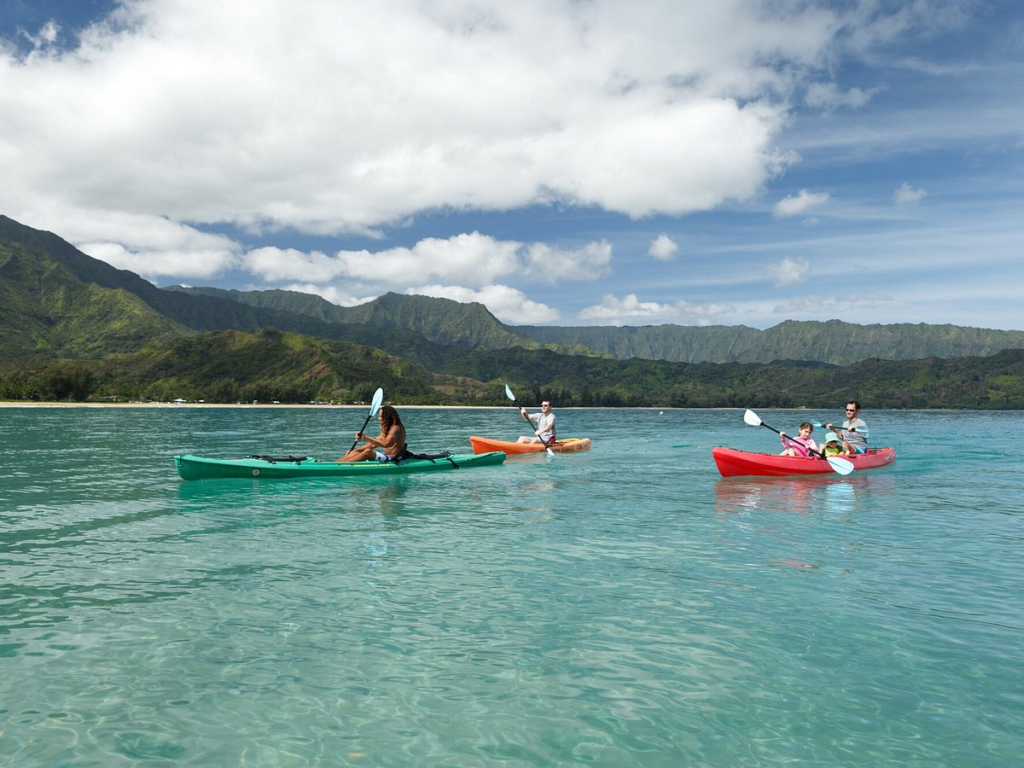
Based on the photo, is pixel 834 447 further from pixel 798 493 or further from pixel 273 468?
pixel 273 468

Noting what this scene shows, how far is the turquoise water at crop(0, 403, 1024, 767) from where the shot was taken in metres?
6.40

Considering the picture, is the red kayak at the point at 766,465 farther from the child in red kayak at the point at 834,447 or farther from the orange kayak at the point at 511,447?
the orange kayak at the point at 511,447

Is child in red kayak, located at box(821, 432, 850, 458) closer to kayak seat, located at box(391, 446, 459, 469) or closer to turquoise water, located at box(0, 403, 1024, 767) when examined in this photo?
turquoise water, located at box(0, 403, 1024, 767)

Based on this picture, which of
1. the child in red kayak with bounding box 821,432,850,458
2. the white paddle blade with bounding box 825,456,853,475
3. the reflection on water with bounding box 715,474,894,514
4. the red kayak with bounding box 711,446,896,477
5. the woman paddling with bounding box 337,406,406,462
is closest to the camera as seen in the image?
the reflection on water with bounding box 715,474,894,514

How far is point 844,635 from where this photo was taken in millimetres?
9219

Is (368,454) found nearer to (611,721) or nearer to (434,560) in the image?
(434,560)

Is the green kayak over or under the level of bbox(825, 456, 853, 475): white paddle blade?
under

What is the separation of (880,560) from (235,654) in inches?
477

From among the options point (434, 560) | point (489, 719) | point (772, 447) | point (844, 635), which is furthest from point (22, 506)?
point (772, 447)

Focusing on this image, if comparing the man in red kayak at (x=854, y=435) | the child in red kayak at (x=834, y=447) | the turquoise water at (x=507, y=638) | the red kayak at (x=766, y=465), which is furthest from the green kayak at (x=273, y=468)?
the man in red kayak at (x=854, y=435)

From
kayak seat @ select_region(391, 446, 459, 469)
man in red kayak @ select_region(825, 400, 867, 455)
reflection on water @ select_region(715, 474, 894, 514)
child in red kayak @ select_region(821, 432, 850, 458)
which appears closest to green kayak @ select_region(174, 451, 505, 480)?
kayak seat @ select_region(391, 446, 459, 469)

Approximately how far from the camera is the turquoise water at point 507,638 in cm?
640

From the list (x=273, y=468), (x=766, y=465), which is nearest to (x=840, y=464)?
(x=766, y=465)

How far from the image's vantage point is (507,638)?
8938mm
